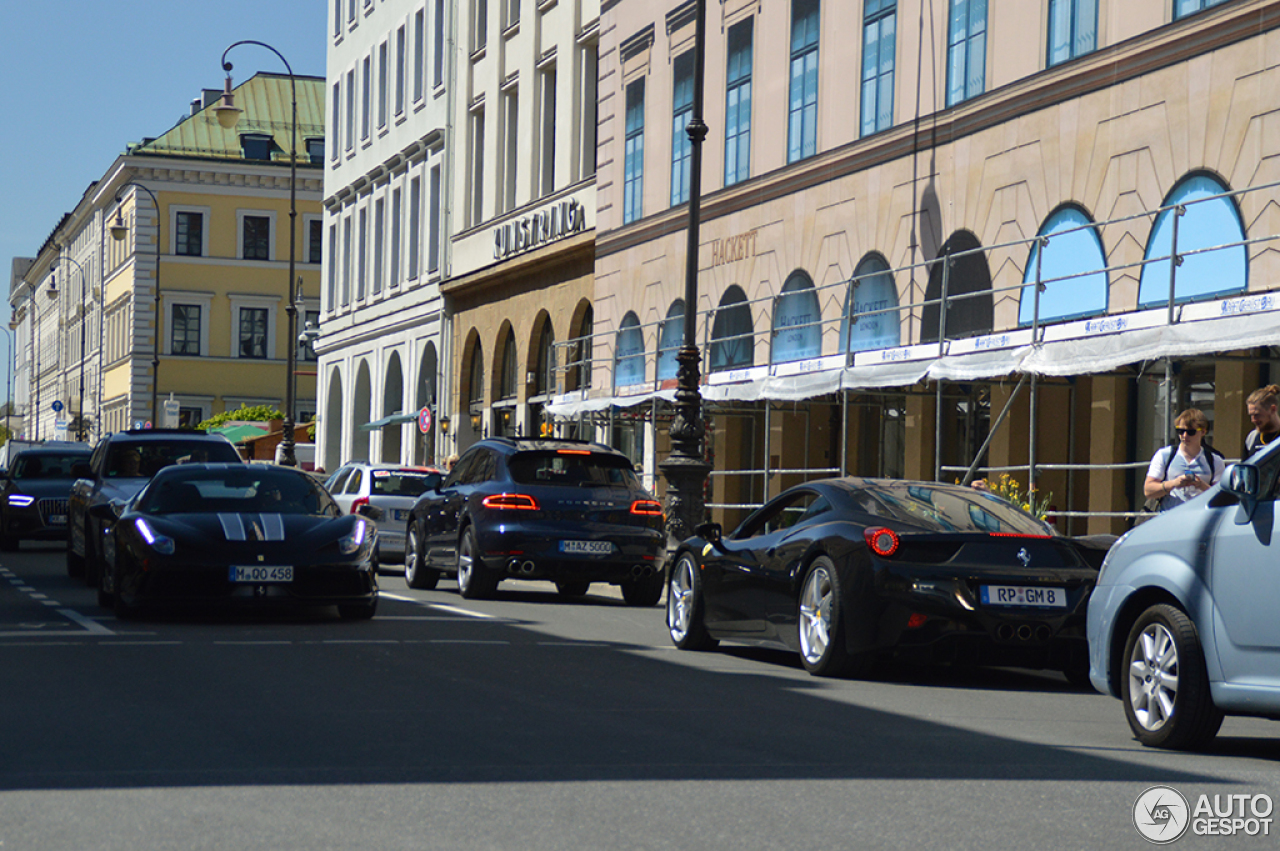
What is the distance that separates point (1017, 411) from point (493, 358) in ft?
76.0

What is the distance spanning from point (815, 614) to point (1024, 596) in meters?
1.31

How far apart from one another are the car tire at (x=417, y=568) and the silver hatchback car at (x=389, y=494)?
4.33 metres

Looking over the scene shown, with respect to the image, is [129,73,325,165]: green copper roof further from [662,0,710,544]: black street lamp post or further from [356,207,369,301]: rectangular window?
[662,0,710,544]: black street lamp post

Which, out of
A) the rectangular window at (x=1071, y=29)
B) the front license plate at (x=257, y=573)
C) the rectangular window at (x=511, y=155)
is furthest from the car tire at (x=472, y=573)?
the rectangular window at (x=511, y=155)

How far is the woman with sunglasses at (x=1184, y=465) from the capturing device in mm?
13148

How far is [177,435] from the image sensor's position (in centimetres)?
2250

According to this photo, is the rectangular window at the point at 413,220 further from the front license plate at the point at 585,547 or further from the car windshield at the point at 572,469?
the front license plate at the point at 585,547

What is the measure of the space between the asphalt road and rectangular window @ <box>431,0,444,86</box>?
38.4 meters

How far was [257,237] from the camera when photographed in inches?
3408

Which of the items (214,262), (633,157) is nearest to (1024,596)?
(633,157)

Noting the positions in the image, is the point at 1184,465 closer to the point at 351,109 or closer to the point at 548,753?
the point at 548,753

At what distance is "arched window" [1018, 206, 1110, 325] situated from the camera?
70.6 feet

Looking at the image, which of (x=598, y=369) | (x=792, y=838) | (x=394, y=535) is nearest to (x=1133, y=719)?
(x=792, y=838)

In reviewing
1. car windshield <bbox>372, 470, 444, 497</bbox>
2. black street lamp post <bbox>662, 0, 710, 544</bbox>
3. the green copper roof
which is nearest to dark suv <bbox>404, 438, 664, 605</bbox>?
black street lamp post <bbox>662, 0, 710, 544</bbox>
